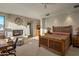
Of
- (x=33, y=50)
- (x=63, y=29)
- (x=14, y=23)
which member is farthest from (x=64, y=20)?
(x=14, y=23)

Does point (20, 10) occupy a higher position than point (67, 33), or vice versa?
point (20, 10)

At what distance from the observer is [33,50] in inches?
92.3

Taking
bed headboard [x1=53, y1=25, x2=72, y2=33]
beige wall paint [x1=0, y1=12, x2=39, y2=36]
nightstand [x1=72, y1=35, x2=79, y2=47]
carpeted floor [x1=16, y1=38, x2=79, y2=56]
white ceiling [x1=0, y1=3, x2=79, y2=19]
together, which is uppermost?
white ceiling [x1=0, y1=3, x2=79, y2=19]

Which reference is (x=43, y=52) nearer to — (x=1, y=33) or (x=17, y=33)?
(x=17, y=33)

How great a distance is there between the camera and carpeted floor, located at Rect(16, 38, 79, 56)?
89.8 inches

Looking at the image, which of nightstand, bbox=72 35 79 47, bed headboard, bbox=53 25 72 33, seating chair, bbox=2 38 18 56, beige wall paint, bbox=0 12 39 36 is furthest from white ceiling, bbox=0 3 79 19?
seating chair, bbox=2 38 18 56

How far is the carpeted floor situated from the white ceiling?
656mm

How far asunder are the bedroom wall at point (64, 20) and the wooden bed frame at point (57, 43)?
95mm

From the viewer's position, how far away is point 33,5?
2289 millimetres

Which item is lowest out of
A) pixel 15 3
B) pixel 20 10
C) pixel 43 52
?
pixel 43 52

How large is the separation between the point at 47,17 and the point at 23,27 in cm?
63

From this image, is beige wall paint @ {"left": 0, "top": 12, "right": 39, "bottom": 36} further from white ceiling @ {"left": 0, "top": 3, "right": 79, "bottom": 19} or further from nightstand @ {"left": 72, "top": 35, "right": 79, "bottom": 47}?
nightstand @ {"left": 72, "top": 35, "right": 79, "bottom": 47}

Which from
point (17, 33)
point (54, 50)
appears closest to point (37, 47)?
point (54, 50)

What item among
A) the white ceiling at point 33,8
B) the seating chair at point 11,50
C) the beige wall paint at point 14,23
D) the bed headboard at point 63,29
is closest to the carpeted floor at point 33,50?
the seating chair at point 11,50
